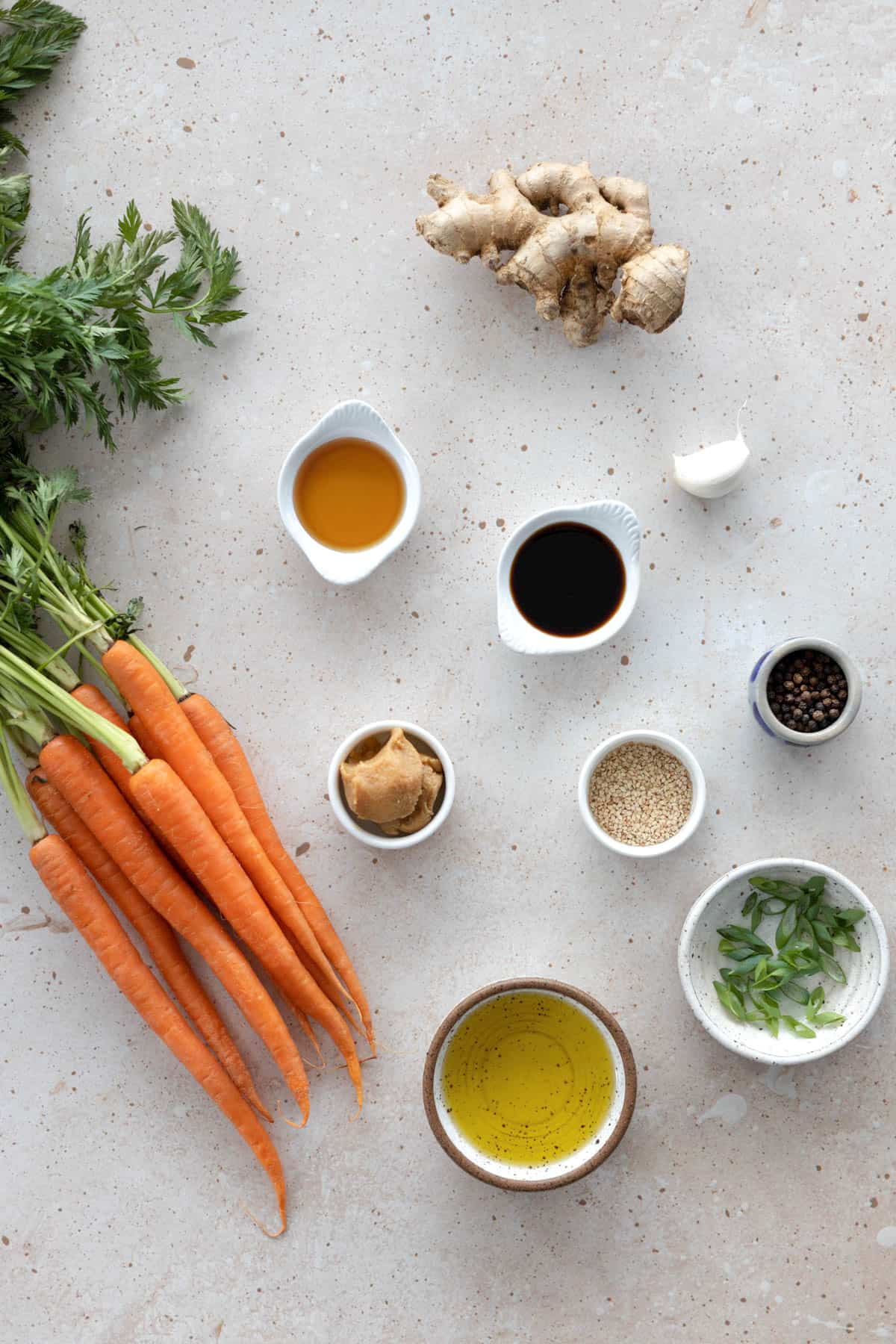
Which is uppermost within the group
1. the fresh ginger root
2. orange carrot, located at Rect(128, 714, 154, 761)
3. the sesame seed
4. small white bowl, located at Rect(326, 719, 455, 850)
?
the fresh ginger root

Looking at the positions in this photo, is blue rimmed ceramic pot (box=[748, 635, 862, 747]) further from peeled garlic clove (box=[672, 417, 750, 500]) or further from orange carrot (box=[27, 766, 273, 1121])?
orange carrot (box=[27, 766, 273, 1121])

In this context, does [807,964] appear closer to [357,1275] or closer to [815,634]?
[815,634]

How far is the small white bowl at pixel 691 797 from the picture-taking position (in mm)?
1835

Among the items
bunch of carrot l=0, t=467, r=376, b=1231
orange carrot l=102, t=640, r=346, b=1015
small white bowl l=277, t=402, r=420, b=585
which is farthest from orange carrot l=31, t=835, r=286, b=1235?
small white bowl l=277, t=402, r=420, b=585

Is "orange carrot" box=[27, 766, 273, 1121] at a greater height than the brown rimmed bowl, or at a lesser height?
greater

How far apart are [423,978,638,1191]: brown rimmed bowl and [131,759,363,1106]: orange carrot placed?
200mm

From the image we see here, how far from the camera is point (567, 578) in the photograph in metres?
1.85

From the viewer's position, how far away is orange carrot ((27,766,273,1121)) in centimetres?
190

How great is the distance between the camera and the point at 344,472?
6.14 feet

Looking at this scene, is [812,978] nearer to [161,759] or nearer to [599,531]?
[599,531]

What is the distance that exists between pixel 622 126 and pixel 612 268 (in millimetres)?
319

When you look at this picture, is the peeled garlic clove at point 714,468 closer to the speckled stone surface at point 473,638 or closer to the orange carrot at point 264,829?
the speckled stone surface at point 473,638

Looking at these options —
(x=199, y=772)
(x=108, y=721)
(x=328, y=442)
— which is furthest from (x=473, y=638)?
(x=108, y=721)

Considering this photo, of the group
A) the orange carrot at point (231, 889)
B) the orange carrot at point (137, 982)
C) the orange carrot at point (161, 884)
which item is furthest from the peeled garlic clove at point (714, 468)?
the orange carrot at point (137, 982)
